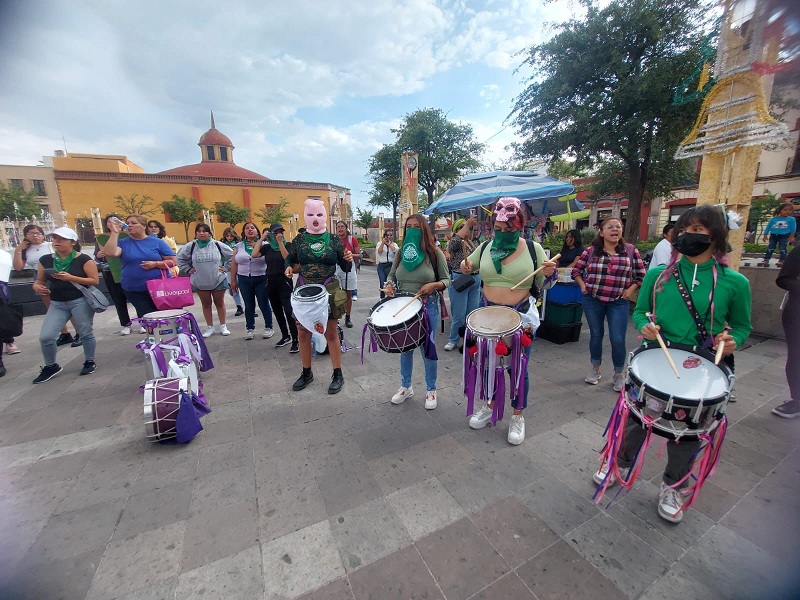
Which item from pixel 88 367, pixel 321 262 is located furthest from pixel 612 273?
pixel 88 367

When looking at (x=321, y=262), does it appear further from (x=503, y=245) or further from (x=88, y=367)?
(x=88, y=367)

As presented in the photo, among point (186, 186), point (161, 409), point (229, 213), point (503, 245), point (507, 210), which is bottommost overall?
point (161, 409)

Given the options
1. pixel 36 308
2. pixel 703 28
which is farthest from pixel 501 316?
pixel 703 28

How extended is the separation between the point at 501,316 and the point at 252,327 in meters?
4.53

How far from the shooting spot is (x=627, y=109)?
10617mm

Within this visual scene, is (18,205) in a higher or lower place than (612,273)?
higher

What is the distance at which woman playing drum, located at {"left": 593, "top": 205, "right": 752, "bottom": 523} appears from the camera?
6.21 ft

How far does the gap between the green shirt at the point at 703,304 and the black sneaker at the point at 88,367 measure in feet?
19.7

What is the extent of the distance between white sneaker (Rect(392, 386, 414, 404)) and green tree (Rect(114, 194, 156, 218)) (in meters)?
43.0

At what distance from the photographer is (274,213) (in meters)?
40.8

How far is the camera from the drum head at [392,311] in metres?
2.75

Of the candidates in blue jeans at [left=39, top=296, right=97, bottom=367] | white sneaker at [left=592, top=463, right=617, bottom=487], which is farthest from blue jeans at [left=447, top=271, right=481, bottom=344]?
blue jeans at [left=39, top=296, right=97, bottom=367]

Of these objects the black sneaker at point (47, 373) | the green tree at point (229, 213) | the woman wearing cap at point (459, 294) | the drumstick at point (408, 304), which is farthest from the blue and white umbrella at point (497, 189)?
the green tree at point (229, 213)

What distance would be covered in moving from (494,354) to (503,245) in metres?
0.89
